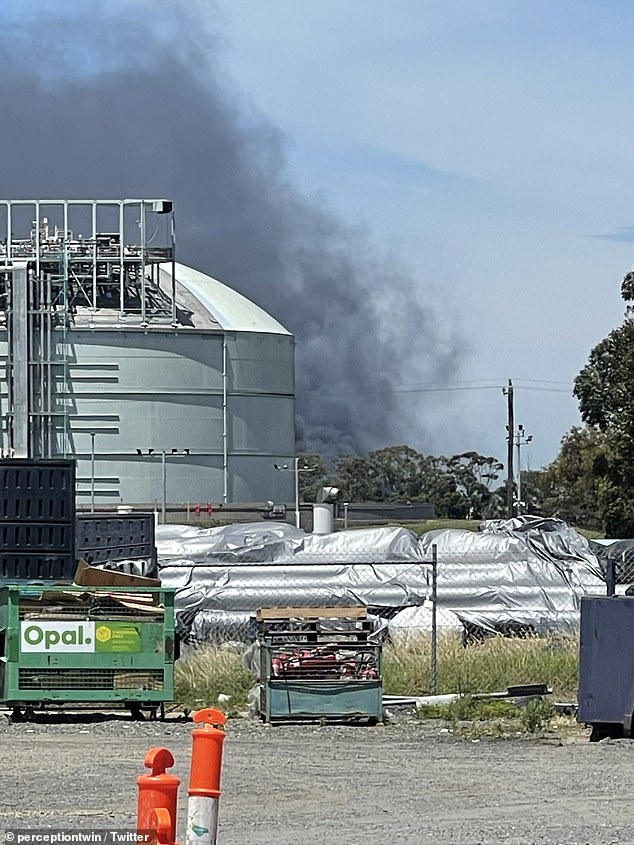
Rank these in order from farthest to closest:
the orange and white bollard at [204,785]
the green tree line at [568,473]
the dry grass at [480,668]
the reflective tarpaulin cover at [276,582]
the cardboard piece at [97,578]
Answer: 1. the green tree line at [568,473]
2. the reflective tarpaulin cover at [276,582]
3. the dry grass at [480,668]
4. the cardboard piece at [97,578]
5. the orange and white bollard at [204,785]

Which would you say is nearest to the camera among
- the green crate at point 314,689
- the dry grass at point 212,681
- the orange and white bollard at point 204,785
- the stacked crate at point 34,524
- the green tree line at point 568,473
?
the orange and white bollard at point 204,785

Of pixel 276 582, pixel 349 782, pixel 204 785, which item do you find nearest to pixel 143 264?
pixel 276 582

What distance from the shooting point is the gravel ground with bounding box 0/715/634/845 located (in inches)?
360

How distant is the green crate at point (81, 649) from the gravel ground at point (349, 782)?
338mm

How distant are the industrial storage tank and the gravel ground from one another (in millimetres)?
47874

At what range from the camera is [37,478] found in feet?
57.5

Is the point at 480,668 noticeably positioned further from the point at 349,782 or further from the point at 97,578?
the point at 349,782

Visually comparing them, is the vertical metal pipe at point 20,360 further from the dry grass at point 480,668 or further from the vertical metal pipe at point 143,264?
the dry grass at point 480,668

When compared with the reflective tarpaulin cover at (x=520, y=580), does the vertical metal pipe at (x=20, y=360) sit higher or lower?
higher

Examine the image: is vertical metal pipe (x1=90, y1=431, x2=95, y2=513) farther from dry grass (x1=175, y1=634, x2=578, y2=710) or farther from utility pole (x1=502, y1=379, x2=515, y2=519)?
dry grass (x1=175, y1=634, x2=578, y2=710)

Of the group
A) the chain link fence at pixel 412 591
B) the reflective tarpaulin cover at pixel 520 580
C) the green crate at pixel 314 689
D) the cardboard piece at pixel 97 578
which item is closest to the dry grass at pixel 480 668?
the green crate at pixel 314 689

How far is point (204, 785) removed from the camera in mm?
5355

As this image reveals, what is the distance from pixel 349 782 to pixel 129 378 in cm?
5634

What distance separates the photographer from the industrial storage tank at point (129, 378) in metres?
63.0
